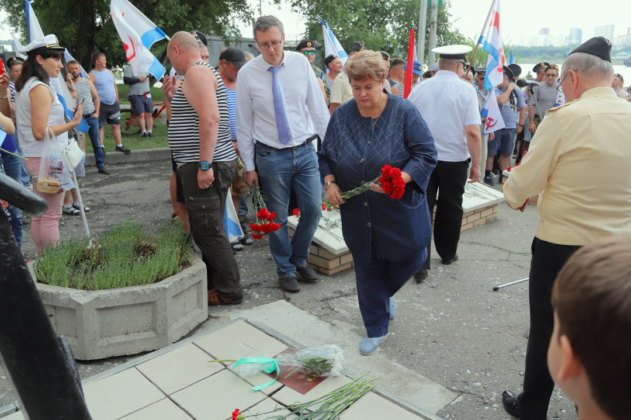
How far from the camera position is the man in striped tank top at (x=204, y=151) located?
3799mm

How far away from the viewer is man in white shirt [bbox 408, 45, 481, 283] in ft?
16.1

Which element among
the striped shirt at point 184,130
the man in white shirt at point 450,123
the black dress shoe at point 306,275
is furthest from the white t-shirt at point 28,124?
the man in white shirt at point 450,123

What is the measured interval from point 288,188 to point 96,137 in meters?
5.64

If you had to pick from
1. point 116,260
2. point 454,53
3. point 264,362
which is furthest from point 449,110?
point 116,260

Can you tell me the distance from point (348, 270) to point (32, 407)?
4049 mm

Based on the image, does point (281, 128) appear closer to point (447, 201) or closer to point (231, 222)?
point (231, 222)

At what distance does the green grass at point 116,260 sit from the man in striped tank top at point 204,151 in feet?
0.79

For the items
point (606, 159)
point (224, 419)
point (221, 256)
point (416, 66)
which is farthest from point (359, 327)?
point (416, 66)

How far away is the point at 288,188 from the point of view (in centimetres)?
459

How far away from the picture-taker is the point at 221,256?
4.16m

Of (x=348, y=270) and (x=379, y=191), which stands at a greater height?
(x=379, y=191)

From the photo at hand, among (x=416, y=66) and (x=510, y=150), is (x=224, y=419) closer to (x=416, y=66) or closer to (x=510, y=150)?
(x=416, y=66)

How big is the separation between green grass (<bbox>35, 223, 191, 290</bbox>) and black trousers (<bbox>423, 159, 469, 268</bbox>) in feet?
7.43

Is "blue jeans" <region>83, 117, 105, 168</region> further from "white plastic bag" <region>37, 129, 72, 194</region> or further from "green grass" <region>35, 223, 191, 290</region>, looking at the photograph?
"green grass" <region>35, 223, 191, 290</region>
